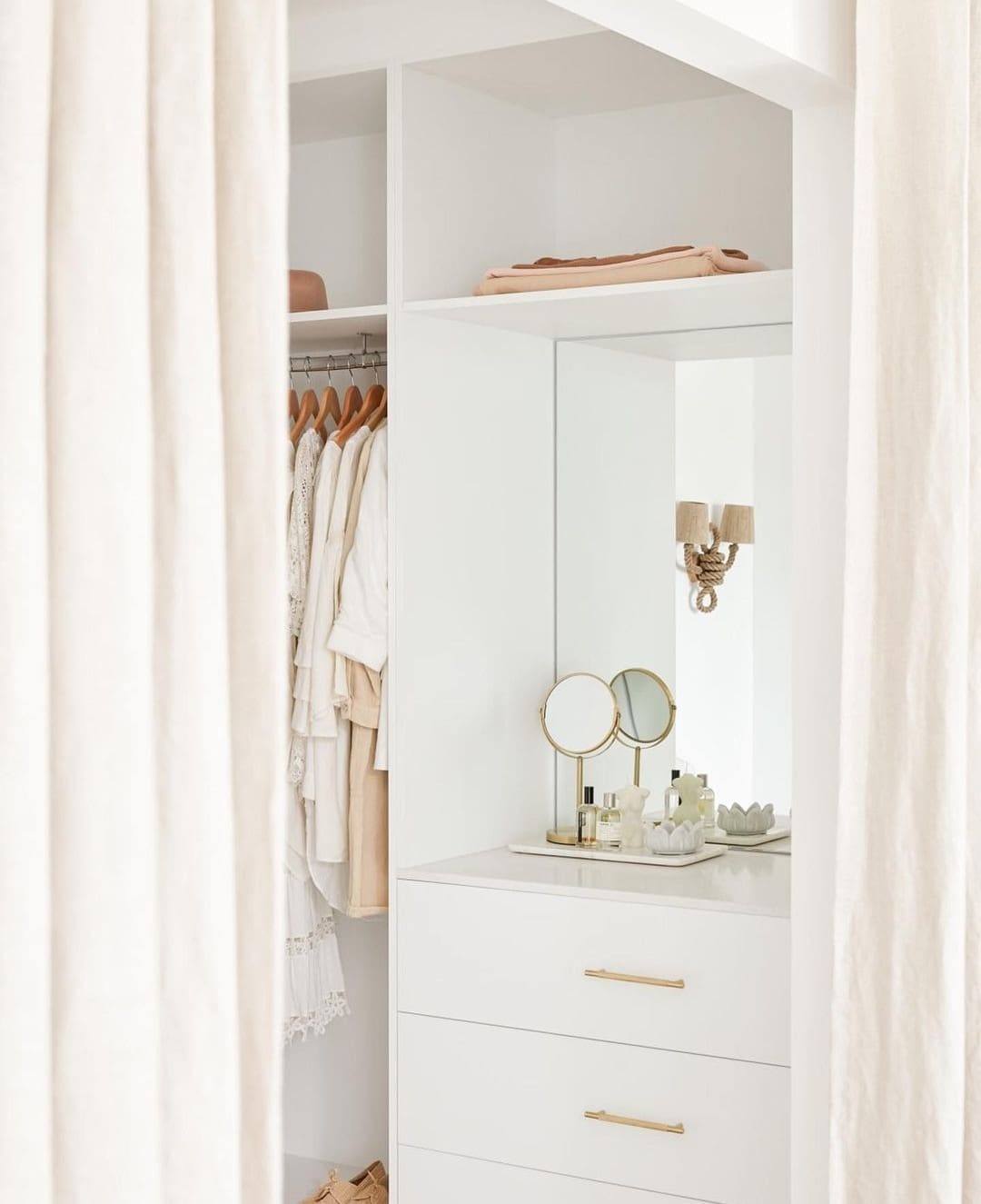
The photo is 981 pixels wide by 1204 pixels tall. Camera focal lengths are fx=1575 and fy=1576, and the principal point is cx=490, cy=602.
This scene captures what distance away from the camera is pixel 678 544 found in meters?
3.35

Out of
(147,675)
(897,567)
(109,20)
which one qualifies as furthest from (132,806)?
(897,567)

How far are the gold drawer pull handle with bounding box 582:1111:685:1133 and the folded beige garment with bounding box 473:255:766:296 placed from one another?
148 cm

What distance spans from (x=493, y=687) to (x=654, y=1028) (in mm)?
806

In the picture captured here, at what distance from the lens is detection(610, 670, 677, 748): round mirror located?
10.8ft

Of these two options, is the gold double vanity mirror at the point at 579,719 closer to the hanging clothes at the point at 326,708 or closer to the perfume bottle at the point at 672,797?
the perfume bottle at the point at 672,797

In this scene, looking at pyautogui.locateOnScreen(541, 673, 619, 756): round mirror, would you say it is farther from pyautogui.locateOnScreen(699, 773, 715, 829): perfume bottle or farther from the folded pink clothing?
the folded pink clothing

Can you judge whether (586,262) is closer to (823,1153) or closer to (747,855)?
(747,855)

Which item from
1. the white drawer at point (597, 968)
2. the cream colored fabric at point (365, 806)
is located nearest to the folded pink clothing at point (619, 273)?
the cream colored fabric at point (365, 806)

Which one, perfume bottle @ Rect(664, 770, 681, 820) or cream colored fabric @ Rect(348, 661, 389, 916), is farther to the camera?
perfume bottle @ Rect(664, 770, 681, 820)

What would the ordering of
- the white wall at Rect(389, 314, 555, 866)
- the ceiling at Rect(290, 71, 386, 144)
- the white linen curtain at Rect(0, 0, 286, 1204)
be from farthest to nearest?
the ceiling at Rect(290, 71, 386, 144), the white wall at Rect(389, 314, 555, 866), the white linen curtain at Rect(0, 0, 286, 1204)

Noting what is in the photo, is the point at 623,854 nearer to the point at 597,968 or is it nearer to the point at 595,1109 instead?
the point at 597,968

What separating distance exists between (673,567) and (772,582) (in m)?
0.21

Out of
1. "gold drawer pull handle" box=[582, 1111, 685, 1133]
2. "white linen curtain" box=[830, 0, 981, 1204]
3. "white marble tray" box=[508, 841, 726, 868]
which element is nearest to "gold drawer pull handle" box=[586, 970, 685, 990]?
"gold drawer pull handle" box=[582, 1111, 685, 1133]

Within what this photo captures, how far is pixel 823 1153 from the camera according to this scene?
2.11 meters
